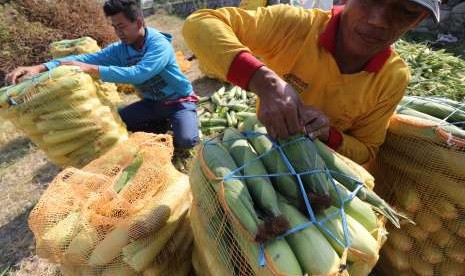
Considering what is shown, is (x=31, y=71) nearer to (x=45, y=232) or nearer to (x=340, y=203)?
(x=45, y=232)

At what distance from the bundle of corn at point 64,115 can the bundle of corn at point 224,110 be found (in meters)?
1.64

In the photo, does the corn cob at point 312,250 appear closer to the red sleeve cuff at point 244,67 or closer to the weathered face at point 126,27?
the red sleeve cuff at point 244,67

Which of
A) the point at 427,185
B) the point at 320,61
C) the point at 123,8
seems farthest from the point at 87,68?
the point at 427,185

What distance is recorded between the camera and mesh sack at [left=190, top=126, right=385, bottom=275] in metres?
1.38

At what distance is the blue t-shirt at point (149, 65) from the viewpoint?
12.2 ft

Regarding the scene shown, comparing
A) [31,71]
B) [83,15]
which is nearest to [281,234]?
[31,71]

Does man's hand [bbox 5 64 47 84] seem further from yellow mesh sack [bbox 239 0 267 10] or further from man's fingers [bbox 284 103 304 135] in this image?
yellow mesh sack [bbox 239 0 267 10]

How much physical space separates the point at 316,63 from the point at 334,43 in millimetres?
139

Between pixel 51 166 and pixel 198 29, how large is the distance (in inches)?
139

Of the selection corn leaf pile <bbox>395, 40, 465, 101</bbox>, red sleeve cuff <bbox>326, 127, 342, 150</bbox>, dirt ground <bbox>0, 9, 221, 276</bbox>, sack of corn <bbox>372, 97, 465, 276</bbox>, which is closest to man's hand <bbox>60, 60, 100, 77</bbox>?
dirt ground <bbox>0, 9, 221, 276</bbox>

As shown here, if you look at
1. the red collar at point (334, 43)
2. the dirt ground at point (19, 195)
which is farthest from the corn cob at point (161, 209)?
the dirt ground at point (19, 195)

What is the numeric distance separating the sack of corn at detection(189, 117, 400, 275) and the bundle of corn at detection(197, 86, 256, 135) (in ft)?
9.05

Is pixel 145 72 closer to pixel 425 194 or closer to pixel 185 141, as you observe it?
pixel 185 141

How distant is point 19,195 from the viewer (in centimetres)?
407
